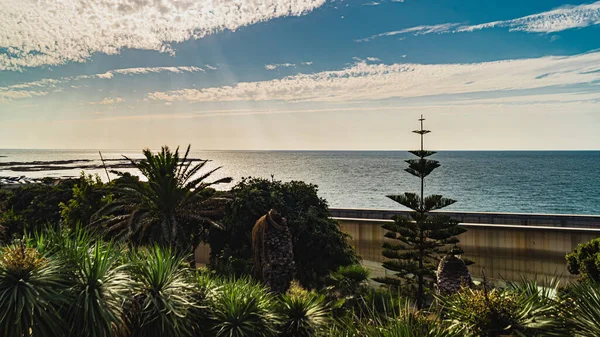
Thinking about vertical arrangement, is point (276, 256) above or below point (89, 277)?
below

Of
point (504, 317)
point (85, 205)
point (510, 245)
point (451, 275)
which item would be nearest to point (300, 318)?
point (451, 275)

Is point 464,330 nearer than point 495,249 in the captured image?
Yes

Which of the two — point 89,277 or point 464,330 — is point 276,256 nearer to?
point 89,277

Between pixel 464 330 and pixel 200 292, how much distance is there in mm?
5426

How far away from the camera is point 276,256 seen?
12.7 m

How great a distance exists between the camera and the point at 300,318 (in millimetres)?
9711

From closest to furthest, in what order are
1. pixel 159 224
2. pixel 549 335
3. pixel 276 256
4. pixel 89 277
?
pixel 549 335 < pixel 89 277 < pixel 276 256 < pixel 159 224

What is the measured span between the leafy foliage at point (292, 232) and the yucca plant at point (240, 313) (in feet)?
24.4

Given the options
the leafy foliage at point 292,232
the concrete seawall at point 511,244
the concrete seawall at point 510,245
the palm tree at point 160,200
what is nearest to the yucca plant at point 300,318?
the leafy foliage at point 292,232

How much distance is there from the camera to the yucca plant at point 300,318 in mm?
9547

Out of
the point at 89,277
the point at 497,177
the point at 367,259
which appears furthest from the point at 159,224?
the point at 497,177

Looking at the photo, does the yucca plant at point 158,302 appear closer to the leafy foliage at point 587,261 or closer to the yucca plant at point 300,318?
the yucca plant at point 300,318

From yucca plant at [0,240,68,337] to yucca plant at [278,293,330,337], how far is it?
459 centimetres

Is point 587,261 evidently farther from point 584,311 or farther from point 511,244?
point 511,244
